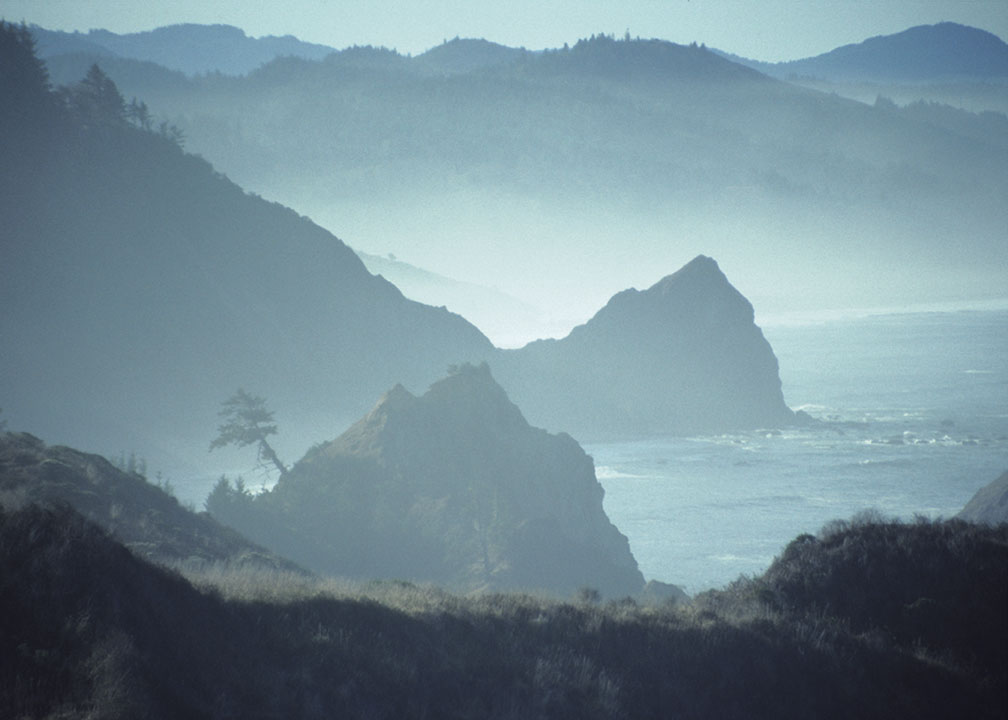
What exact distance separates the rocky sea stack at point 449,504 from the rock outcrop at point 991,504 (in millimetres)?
21940

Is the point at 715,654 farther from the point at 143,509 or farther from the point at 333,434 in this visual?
the point at 333,434

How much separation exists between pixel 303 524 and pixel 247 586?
32.1 m

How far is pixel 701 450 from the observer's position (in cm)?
12138

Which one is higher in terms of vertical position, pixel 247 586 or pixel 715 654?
pixel 247 586

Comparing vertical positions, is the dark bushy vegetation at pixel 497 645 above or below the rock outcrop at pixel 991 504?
above

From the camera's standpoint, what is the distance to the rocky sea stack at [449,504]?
40906mm

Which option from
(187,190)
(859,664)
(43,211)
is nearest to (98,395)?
(43,211)

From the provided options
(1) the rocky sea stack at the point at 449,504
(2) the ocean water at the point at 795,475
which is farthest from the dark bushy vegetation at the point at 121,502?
(2) the ocean water at the point at 795,475

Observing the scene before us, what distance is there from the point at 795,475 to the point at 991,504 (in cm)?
5098

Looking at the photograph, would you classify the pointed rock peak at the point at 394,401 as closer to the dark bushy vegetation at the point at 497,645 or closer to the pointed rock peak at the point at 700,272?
the dark bushy vegetation at the point at 497,645

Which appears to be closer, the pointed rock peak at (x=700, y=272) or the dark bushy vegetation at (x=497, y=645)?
the dark bushy vegetation at (x=497, y=645)

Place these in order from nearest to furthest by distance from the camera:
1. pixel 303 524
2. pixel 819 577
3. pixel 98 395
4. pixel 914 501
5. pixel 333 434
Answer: pixel 819 577
pixel 303 524
pixel 914 501
pixel 98 395
pixel 333 434

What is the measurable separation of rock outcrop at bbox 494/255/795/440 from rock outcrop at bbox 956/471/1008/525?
9145 cm

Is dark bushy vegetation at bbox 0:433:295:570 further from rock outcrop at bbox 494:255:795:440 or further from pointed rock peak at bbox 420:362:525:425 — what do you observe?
rock outcrop at bbox 494:255:795:440
